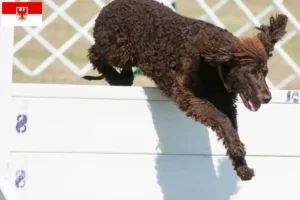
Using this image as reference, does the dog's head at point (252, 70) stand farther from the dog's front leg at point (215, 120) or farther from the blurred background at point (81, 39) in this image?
the blurred background at point (81, 39)

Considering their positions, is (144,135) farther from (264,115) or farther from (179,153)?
(264,115)

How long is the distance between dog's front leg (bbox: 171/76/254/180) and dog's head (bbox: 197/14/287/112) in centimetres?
13

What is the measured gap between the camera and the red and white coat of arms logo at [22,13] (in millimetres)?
4199

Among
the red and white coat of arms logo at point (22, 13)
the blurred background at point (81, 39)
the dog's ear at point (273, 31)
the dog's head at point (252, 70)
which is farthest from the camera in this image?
the blurred background at point (81, 39)

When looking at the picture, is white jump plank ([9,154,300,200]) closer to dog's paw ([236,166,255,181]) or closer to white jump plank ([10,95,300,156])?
white jump plank ([10,95,300,156])

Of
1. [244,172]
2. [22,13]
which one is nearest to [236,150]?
[244,172]

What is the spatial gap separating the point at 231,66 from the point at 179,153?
59 centimetres

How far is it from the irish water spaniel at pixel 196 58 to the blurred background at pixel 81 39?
1.89 ft

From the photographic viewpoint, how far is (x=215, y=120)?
3.70 m

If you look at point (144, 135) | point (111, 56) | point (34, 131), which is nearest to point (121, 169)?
point (144, 135)

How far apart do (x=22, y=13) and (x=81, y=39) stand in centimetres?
272

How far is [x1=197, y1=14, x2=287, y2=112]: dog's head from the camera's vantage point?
3574 mm

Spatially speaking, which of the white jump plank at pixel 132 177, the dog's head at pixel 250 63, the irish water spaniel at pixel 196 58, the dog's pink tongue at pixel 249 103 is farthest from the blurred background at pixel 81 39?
the dog's pink tongue at pixel 249 103

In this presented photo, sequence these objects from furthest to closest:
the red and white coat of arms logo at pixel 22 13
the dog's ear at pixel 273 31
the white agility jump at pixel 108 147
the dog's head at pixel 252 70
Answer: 1. the red and white coat of arms logo at pixel 22 13
2. the white agility jump at pixel 108 147
3. the dog's ear at pixel 273 31
4. the dog's head at pixel 252 70
